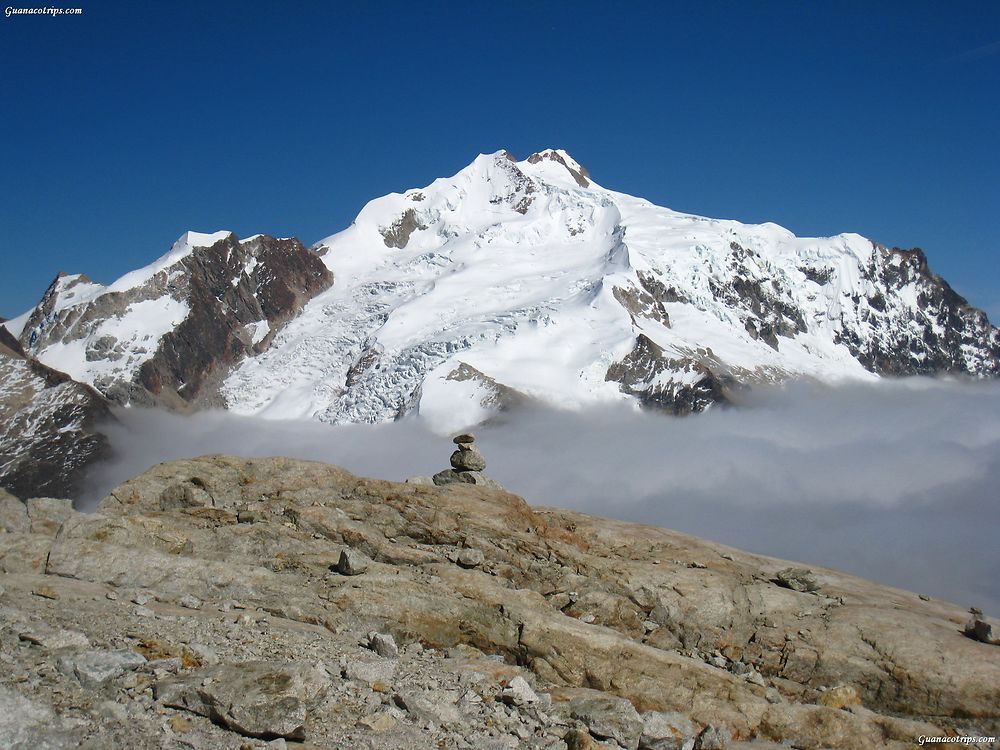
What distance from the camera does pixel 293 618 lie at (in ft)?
85.4

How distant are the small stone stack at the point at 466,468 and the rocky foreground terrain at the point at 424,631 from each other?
389 cm

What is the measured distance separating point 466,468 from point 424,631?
1490cm

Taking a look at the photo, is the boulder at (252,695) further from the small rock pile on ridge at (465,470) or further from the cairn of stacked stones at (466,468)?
the cairn of stacked stones at (466,468)

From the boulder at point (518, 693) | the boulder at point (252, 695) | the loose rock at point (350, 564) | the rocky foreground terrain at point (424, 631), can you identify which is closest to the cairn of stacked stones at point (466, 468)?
the rocky foreground terrain at point (424, 631)

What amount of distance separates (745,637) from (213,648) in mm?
16752

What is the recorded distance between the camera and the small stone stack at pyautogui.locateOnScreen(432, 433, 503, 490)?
39.8 meters

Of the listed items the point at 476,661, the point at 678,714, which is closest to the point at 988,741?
the point at 678,714

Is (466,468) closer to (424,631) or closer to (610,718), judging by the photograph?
(424,631)

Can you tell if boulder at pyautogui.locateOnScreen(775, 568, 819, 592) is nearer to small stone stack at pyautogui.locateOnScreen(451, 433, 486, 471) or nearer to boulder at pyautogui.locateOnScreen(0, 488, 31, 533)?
small stone stack at pyautogui.locateOnScreen(451, 433, 486, 471)

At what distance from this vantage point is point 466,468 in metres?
41.3

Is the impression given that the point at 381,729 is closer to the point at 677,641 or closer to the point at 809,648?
the point at 677,641

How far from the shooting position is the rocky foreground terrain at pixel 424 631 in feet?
60.2

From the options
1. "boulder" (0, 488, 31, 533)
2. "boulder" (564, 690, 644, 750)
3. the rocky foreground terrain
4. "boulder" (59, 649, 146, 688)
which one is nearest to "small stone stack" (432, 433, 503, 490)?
the rocky foreground terrain

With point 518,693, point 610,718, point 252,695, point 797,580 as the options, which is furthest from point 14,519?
point 797,580
